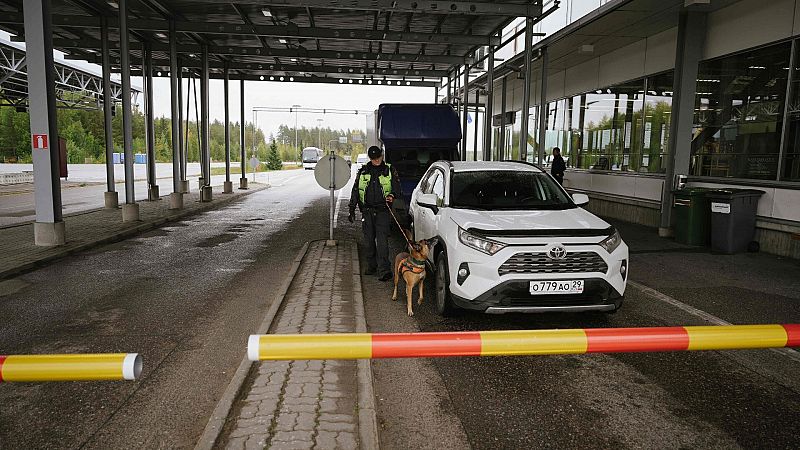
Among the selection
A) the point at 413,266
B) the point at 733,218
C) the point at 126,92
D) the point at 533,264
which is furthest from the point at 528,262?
the point at 126,92

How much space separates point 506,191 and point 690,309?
8.72ft

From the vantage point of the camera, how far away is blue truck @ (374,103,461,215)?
15.0 meters

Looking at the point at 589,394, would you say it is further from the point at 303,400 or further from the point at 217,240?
the point at 217,240

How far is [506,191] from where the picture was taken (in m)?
7.04

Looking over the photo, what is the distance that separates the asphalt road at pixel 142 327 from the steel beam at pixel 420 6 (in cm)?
585

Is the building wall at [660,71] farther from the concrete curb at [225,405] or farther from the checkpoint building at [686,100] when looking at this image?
the concrete curb at [225,405]

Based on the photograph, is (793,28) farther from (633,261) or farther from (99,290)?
(99,290)

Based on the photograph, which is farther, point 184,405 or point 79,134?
point 79,134

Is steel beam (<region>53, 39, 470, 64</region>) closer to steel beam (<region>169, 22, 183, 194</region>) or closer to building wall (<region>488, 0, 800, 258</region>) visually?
steel beam (<region>169, 22, 183, 194</region>)

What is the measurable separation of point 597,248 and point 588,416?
2019 mm

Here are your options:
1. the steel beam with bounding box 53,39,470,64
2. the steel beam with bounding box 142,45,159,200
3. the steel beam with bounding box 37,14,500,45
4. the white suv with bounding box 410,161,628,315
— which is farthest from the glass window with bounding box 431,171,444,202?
the steel beam with bounding box 53,39,470,64

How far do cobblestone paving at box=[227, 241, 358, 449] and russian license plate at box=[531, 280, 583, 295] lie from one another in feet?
6.09

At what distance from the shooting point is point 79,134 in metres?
79.4

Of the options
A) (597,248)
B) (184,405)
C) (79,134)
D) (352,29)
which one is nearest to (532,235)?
(597,248)
